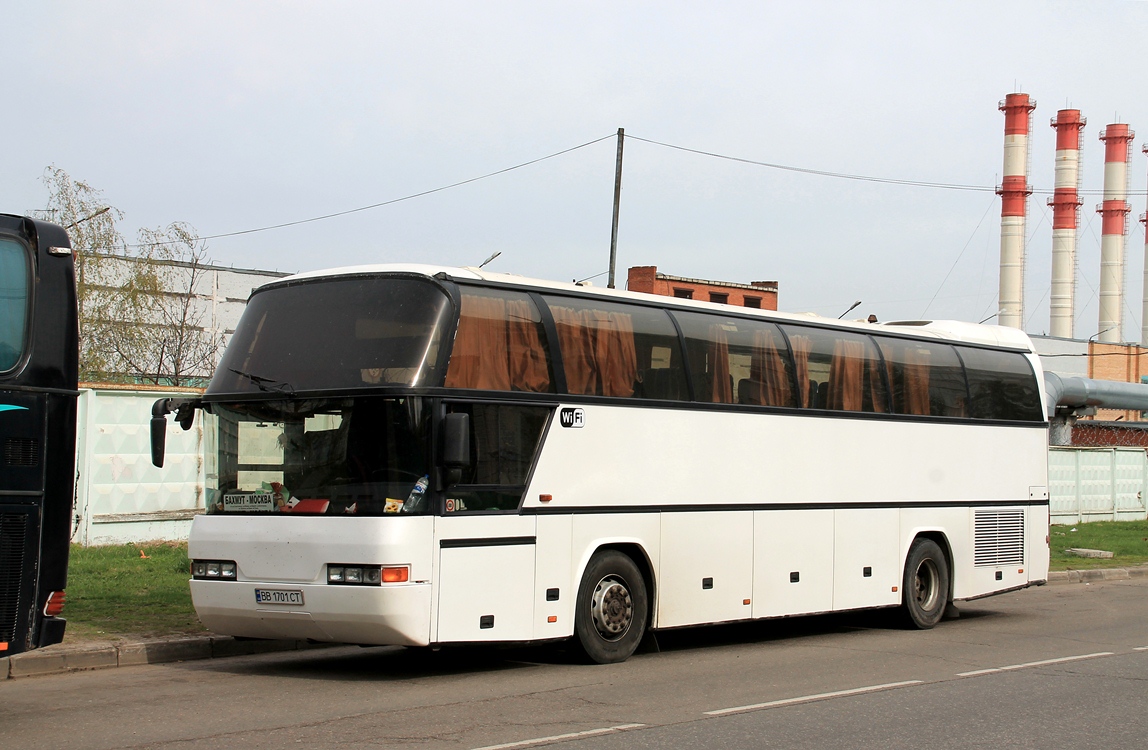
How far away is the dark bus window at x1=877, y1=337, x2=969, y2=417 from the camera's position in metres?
15.2

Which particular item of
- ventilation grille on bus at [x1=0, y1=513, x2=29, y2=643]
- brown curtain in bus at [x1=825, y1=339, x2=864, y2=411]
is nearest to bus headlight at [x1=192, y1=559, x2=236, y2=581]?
ventilation grille on bus at [x1=0, y1=513, x2=29, y2=643]

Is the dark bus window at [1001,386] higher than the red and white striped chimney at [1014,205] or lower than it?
lower

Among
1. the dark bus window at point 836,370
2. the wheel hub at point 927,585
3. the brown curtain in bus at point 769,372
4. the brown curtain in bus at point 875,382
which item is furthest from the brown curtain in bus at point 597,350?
the wheel hub at point 927,585

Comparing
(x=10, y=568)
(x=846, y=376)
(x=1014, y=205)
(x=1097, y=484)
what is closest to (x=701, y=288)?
(x=1014, y=205)

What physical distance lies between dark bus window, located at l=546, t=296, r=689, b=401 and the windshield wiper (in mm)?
2409

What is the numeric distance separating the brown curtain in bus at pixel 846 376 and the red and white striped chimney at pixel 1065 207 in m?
69.1

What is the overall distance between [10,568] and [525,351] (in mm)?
4556

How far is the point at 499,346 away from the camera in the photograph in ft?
35.4

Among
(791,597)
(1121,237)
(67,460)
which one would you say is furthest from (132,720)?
(1121,237)

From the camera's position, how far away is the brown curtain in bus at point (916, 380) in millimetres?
15375

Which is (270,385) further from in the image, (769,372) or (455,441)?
(769,372)

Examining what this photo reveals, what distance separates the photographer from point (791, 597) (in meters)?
13.7

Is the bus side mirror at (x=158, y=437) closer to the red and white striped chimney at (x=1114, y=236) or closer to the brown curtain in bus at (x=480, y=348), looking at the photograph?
the brown curtain in bus at (x=480, y=348)

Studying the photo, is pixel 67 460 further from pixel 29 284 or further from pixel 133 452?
pixel 133 452
